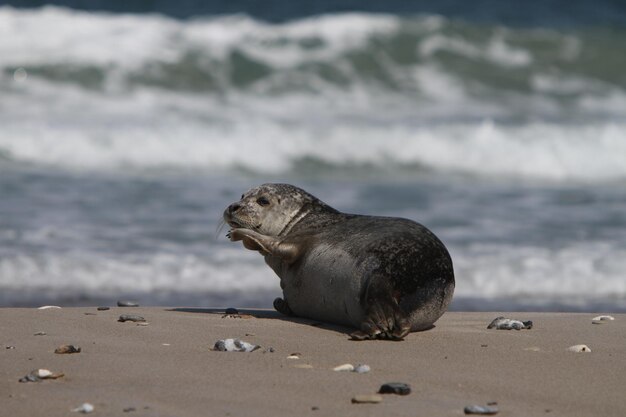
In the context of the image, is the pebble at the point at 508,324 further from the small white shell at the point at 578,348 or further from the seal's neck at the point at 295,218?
the seal's neck at the point at 295,218

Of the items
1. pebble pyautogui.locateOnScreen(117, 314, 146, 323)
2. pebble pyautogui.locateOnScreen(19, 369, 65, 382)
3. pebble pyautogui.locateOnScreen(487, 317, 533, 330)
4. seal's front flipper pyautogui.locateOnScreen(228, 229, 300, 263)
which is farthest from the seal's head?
pebble pyautogui.locateOnScreen(19, 369, 65, 382)

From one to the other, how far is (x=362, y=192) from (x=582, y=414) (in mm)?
8431

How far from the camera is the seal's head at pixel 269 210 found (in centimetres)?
687

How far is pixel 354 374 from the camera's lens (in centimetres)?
481

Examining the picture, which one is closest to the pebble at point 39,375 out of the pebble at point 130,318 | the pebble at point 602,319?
the pebble at point 130,318

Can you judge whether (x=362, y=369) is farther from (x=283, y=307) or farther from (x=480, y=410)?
(x=283, y=307)

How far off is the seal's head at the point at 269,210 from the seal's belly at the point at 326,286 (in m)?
0.40

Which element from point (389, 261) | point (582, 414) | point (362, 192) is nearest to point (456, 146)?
point (362, 192)

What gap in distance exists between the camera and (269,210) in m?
6.90

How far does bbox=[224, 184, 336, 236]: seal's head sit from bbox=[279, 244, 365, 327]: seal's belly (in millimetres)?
398

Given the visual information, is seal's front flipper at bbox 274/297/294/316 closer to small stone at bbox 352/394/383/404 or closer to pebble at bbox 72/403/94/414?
small stone at bbox 352/394/383/404

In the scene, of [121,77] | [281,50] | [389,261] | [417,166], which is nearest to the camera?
[389,261]

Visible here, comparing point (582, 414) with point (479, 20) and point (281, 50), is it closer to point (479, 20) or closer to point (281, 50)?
point (281, 50)

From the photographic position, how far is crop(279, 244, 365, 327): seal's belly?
5824mm
